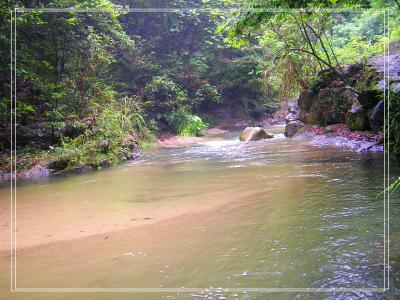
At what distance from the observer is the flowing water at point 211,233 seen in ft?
7.73

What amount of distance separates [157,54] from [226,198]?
1499 cm

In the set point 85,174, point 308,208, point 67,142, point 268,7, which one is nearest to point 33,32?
point 67,142

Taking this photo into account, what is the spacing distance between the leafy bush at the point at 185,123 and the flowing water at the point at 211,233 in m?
9.64

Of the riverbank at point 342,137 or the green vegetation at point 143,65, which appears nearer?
the riverbank at point 342,137

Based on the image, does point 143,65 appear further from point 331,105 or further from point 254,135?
point 331,105

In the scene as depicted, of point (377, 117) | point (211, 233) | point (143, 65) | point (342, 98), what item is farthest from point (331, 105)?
point (143, 65)

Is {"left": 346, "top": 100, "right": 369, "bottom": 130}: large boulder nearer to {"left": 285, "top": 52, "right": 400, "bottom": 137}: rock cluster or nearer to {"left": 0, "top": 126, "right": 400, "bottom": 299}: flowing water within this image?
{"left": 285, "top": 52, "right": 400, "bottom": 137}: rock cluster

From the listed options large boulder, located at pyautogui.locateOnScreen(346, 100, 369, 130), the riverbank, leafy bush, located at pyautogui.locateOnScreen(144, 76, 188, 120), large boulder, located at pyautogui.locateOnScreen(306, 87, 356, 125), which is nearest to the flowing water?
the riverbank

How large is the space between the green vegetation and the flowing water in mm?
1989

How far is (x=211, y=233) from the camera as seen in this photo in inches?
129

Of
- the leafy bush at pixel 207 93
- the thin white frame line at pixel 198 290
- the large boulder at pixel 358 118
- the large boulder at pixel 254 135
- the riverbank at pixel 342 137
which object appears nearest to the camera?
the thin white frame line at pixel 198 290

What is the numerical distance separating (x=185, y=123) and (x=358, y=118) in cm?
850

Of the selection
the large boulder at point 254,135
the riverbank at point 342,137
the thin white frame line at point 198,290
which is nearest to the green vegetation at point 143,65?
the riverbank at point 342,137

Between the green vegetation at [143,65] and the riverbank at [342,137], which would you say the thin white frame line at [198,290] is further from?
the riverbank at [342,137]
